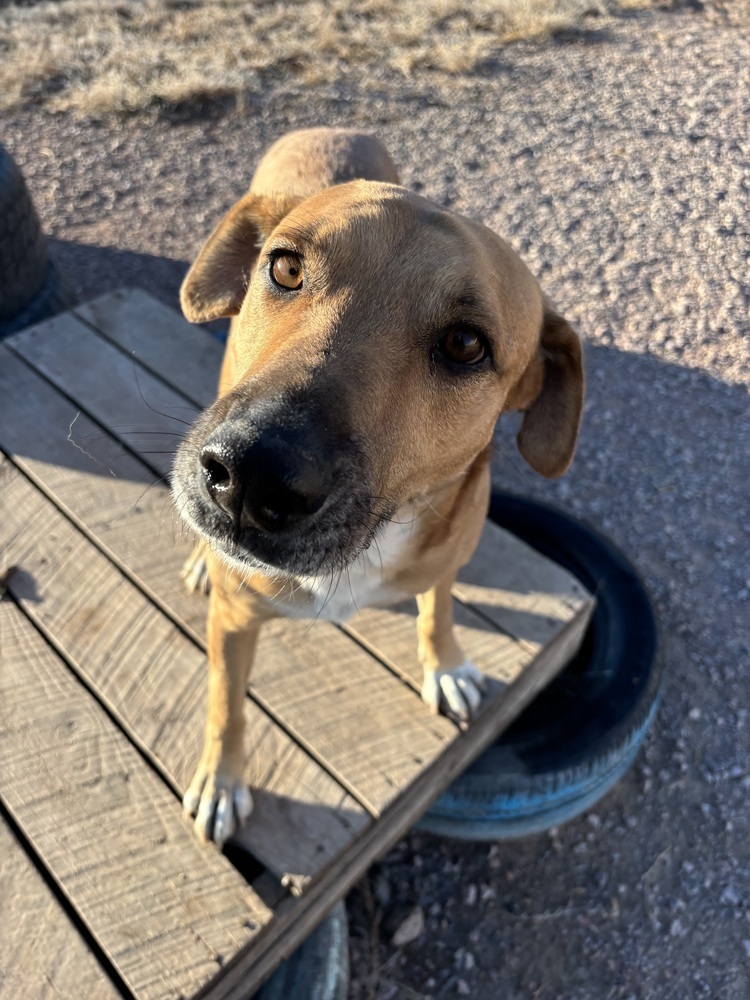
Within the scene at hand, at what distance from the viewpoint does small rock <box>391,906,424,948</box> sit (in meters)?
2.93

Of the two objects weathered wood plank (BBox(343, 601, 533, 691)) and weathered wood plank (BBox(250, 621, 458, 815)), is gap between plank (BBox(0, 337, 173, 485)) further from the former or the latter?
weathered wood plank (BBox(343, 601, 533, 691))

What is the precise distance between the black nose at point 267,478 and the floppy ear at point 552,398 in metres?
1.08

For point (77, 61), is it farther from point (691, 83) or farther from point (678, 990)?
point (678, 990)

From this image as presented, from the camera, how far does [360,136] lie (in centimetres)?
351

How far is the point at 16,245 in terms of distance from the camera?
4.24 m

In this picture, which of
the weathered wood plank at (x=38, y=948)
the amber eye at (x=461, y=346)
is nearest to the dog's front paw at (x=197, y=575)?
the weathered wood plank at (x=38, y=948)

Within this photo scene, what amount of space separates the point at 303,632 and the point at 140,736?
716 millimetres

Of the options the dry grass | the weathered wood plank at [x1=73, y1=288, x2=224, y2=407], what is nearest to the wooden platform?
the weathered wood plank at [x1=73, y1=288, x2=224, y2=407]

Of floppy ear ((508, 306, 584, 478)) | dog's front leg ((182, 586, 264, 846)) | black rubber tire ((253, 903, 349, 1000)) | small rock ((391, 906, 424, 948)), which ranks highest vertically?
floppy ear ((508, 306, 584, 478))

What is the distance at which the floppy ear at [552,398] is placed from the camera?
2383 mm

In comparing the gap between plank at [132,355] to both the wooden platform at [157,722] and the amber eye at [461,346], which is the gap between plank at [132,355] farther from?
the amber eye at [461,346]

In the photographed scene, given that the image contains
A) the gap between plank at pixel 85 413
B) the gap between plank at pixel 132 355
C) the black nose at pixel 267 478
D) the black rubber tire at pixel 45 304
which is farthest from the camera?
the black rubber tire at pixel 45 304

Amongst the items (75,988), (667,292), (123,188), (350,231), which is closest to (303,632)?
(75,988)

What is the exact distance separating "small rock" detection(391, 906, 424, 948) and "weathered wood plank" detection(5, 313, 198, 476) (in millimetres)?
2166
